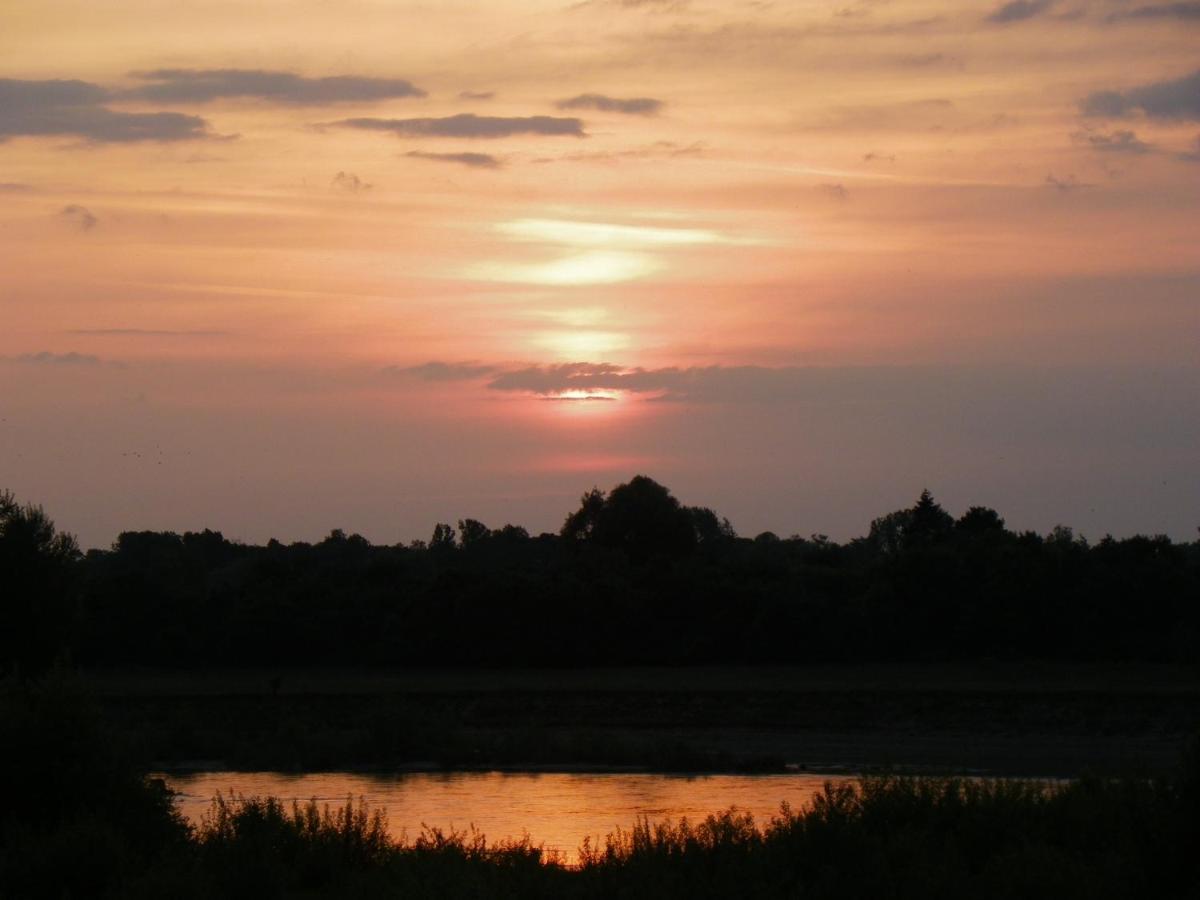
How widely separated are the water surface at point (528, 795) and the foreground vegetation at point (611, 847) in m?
8.22

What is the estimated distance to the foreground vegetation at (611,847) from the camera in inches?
631

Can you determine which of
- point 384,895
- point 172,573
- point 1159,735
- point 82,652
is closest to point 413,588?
point 82,652

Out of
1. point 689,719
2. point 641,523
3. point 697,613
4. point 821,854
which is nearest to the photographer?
point 821,854

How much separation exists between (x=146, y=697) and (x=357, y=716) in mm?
10281

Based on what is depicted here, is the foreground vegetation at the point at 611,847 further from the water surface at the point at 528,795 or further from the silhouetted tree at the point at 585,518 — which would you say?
the silhouetted tree at the point at 585,518

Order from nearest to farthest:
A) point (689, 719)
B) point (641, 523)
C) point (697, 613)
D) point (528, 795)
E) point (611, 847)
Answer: point (611, 847) → point (528, 795) → point (689, 719) → point (697, 613) → point (641, 523)

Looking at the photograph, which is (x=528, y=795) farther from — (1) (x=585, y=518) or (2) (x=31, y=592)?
(1) (x=585, y=518)

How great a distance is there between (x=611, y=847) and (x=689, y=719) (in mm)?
32940

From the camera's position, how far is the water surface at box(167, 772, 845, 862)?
31453mm

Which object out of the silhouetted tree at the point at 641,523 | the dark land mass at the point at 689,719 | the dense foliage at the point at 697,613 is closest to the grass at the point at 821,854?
the dark land mass at the point at 689,719

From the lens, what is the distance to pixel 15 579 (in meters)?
38.2

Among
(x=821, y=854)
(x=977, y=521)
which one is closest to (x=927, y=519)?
(x=977, y=521)

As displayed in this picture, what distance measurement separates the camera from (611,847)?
59.6 ft

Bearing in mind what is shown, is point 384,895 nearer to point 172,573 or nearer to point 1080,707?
point 1080,707
